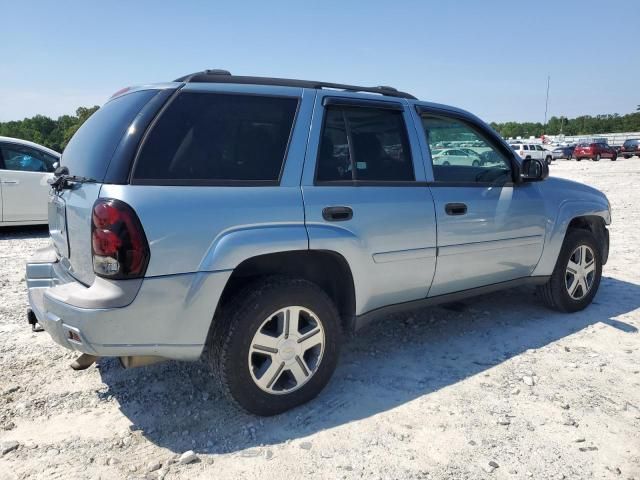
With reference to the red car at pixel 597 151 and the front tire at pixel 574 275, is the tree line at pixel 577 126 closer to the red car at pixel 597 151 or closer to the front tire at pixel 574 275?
the red car at pixel 597 151

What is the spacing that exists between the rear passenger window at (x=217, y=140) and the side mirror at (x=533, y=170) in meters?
2.11

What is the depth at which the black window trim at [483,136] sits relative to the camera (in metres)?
3.50

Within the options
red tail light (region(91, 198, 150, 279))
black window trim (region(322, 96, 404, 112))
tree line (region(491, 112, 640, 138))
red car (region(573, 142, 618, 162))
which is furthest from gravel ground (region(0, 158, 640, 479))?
tree line (region(491, 112, 640, 138))

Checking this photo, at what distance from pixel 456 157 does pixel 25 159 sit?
7.35 metres

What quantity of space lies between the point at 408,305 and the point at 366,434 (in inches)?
40.8

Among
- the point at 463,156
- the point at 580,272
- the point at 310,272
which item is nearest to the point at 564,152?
the point at 580,272

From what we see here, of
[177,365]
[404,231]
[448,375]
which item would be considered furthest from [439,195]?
[177,365]

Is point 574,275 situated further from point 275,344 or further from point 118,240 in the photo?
point 118,240

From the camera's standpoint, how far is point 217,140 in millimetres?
2596

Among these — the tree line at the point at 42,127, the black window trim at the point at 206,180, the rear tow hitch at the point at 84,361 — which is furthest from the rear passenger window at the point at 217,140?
the tree line at the point at 42,127

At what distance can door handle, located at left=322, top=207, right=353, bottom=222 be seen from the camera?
2836 mm

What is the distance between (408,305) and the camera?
11.2 ft

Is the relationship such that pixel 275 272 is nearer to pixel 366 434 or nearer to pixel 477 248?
pixel 366 434

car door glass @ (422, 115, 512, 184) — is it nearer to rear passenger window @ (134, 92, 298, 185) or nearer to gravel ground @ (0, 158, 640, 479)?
rear passenger window @ (134, 92, 298, 185)
